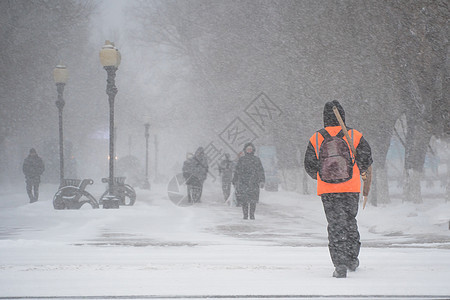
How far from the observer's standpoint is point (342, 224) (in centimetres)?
651

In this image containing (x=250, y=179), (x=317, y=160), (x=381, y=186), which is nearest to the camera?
(x=317, y=160)

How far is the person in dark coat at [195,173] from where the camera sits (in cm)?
2370

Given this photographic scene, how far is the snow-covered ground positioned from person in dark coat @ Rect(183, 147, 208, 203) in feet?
23.2

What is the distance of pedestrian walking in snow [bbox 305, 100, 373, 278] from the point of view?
21.1ft

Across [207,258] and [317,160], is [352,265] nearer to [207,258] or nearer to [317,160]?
[317,160]

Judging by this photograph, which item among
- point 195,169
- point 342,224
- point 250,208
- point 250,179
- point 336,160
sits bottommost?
point 250,208

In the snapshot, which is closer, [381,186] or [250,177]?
[250,177]

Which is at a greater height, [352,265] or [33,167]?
[33,167]

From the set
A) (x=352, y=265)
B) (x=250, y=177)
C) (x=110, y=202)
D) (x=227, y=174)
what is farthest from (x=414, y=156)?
(x=352, y=265)

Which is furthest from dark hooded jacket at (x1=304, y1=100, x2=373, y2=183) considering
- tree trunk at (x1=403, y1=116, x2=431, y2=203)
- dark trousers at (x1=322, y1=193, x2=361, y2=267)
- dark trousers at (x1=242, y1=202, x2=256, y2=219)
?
tree trunk at (x1=403, y1=116, x2=431, y2=203)

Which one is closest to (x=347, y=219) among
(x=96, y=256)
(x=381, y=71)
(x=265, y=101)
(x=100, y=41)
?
(x=96, y=256)

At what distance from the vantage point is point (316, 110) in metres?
24.1

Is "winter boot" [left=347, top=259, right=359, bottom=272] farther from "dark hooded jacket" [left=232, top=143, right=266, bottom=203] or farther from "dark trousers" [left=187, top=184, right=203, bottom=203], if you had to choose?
"dark trousers" [left=187, top=184, right=203, bottom=203]

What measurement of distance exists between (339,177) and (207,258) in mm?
2575
